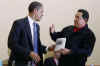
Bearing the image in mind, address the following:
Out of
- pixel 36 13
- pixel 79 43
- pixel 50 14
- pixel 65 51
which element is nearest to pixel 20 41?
pixel 36 13

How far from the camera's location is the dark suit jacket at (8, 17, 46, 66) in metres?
2.26

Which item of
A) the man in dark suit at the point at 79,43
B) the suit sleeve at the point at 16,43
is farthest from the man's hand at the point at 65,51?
the suit sleeve at the point at 16,43

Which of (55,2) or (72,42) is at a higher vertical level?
(55,2)

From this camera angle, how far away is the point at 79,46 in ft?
7.98

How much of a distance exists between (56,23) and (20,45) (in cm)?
187

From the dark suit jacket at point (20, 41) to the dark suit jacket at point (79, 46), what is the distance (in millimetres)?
434

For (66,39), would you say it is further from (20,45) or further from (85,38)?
(20,45)

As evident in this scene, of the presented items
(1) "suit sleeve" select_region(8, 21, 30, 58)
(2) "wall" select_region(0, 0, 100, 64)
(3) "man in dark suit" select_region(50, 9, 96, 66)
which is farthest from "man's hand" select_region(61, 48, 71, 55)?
(2) "wall" select_region(0, 0, 100, 64)

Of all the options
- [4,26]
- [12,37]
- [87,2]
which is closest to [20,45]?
[12,37]

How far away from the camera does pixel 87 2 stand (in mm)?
4133

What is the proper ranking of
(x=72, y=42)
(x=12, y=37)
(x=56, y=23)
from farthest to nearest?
1. (x=56, y=23)
2. (x=72, y=42)
3. (x=12, y=37)

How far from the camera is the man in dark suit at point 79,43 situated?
2.37 metres

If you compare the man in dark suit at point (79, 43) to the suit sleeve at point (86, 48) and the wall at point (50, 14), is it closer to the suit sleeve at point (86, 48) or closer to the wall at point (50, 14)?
the suit sleeve at point (86, 48)

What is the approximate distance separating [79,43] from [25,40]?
2.03 feet
